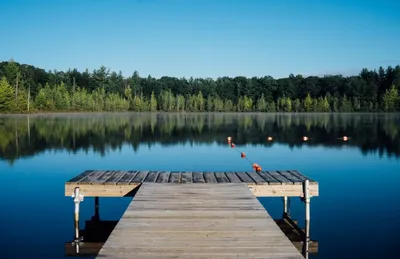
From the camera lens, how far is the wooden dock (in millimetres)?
5023

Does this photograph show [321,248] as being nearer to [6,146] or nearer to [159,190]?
[159,190]

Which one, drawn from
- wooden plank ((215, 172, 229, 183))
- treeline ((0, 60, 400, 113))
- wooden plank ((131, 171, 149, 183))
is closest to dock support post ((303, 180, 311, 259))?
wooden plank ((215, 172, 229, 183))

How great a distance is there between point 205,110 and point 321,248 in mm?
92194

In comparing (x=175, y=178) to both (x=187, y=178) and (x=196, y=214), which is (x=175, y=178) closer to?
(x=187, y=178)

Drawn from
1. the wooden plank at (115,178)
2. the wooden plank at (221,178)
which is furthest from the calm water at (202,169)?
the wooden plank at (221,178)

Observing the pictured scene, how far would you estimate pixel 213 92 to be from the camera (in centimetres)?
10662

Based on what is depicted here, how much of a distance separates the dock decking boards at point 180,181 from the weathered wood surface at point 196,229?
69cm

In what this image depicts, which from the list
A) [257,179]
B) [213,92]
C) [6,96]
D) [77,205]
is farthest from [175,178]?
[213,92]

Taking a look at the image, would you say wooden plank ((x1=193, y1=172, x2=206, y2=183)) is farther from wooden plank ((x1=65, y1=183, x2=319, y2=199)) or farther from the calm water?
the calm water

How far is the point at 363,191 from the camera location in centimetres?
1330

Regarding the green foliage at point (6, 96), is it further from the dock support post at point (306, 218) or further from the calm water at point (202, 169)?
the dock support post at point (306, 218)

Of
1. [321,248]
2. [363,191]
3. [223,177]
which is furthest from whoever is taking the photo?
[363,191]

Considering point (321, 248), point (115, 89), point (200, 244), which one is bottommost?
point (321, 248)

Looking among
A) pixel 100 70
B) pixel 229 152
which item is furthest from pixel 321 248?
pixel 100 70
